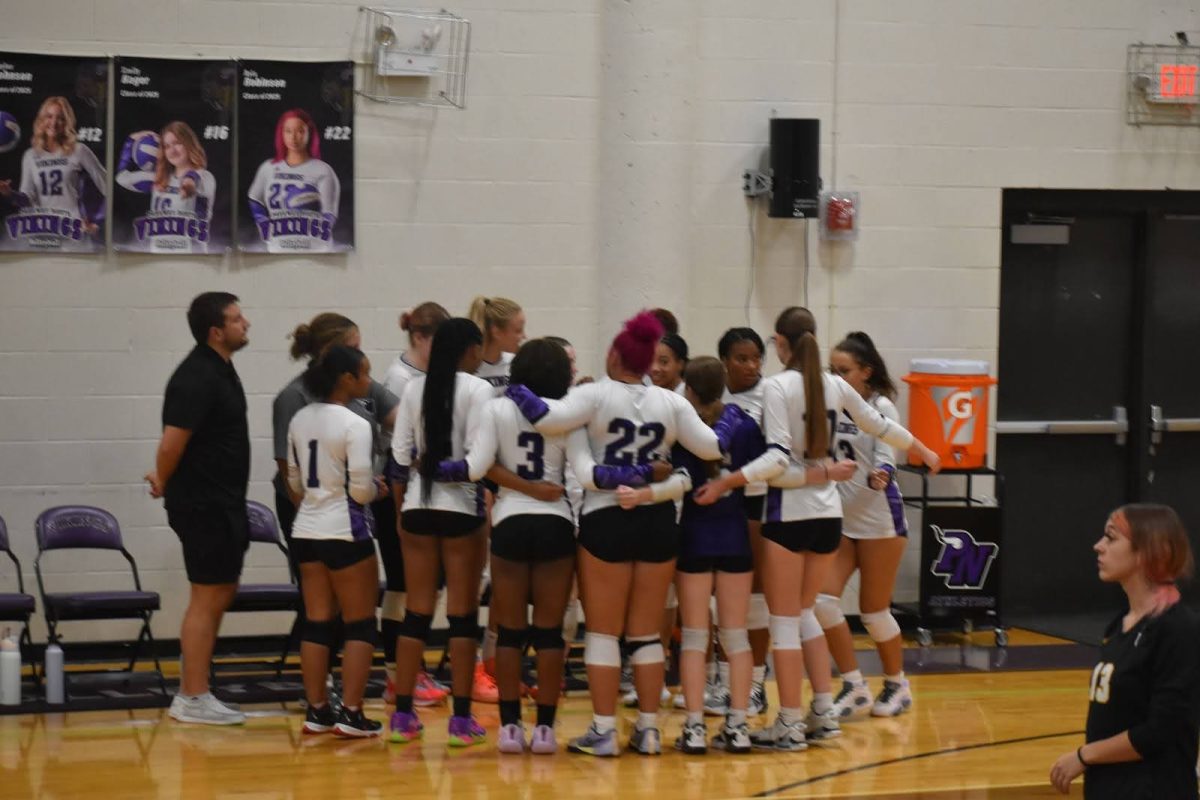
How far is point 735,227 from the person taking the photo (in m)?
8.13

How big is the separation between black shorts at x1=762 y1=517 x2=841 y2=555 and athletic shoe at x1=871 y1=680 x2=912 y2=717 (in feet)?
3.01

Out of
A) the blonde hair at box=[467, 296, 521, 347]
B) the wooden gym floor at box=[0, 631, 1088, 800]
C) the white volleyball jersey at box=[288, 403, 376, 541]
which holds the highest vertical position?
the blonde hair at box=[467, 296, 521, 347]

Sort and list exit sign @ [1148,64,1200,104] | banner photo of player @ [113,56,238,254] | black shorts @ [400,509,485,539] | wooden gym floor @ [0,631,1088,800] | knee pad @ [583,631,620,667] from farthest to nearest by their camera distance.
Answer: exit sign @ [1148,64,1200,104]
banner photo of player @ [113,56,238,254]
black shorts @ [400,509,485,539]
knee pad @ [583,631,620,667]
wooden gym floor @ [0,631,1088,800]

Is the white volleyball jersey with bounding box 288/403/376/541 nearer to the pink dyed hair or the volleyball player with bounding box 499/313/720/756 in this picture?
the volleyball player with bounding box 499/313/720/756

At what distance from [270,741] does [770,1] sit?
14.8 ft

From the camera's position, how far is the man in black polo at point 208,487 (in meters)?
6.05

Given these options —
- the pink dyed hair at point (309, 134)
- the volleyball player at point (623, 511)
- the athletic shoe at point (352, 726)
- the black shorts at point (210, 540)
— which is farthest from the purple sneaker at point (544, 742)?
the pink dyed hair at point (309, 134)

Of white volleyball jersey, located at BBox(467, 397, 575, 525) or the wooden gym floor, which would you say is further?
white volleyball jersey, located at BBox(467, 397, 575, 525)

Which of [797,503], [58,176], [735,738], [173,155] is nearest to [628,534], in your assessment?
[797,503]

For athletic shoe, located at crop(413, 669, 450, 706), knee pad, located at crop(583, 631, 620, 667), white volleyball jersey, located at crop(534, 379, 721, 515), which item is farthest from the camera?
athletic shoe, located at crop(413, 669, 450, 706)

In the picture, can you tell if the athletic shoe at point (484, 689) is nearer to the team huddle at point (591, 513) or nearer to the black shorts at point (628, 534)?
the team huddle at point (591, 513)

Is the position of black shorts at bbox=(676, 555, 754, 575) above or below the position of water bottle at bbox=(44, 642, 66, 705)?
above

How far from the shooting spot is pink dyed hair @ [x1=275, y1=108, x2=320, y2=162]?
24.7ft

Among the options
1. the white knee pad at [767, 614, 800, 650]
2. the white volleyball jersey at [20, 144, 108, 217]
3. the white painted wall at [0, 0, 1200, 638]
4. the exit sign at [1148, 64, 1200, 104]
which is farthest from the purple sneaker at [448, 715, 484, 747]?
the exit sign at [1148, 64, 1200, 104]
